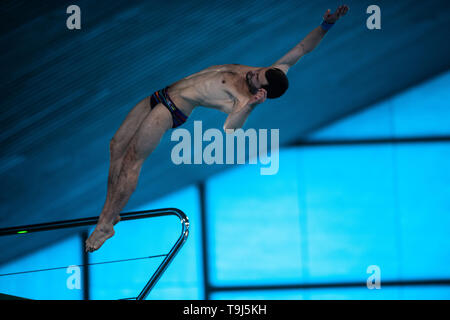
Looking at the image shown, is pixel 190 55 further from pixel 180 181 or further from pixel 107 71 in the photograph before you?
pixel 180 181

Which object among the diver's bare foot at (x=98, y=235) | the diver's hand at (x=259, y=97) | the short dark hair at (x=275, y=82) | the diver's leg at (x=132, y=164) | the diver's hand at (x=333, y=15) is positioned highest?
the diver's hand at (x=333, y=15)

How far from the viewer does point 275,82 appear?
312cm

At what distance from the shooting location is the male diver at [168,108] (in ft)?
10.8

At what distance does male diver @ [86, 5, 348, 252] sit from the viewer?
129 inches

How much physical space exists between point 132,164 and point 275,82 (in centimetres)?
93

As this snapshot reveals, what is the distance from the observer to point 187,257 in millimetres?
8367

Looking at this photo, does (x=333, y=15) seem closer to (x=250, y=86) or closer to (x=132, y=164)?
(x=250, y=86)

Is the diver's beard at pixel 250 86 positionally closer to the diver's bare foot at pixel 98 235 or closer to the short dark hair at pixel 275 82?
the short dark hair at pixel 275 82

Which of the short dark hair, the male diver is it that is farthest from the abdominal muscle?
the short dark hair

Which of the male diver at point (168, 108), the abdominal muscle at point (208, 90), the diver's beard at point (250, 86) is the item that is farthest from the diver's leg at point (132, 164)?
the diver's beard at point (250, 86)

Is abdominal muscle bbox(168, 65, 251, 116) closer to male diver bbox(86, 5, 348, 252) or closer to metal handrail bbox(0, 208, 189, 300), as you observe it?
male diver bbox(86, 5, 348, 252)

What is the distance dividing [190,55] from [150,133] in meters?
0.92

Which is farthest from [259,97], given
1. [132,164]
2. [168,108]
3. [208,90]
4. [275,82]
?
[132,164]
